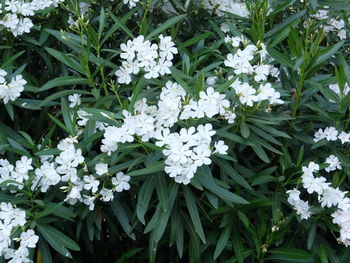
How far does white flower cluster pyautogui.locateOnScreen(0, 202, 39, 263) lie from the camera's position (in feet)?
7.98

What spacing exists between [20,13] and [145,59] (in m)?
0.78

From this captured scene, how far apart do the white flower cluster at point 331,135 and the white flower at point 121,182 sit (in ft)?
2.85

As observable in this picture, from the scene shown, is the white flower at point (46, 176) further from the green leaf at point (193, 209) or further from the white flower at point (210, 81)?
the white flower at point (210, 81)

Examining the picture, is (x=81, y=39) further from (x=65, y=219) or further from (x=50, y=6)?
(x=65, y=219)

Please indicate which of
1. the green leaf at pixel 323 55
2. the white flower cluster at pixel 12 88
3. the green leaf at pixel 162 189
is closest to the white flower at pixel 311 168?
the green leaf at pixel 323 55

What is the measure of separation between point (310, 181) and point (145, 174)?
0.68 meters

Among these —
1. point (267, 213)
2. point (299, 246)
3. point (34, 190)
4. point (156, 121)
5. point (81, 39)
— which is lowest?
point (299, 246)

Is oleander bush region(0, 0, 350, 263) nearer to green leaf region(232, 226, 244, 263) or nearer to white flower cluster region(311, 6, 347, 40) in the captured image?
green leaf region(232, 226, 244, 263)

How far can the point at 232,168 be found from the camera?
8.57 feet

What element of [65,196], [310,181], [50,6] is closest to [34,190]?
[65,196]

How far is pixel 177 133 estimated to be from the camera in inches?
93.2

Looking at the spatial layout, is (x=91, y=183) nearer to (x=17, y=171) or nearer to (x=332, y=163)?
(x=17, y=171)

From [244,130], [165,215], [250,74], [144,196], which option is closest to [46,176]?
[144,196]

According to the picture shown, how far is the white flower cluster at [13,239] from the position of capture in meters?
2.43
